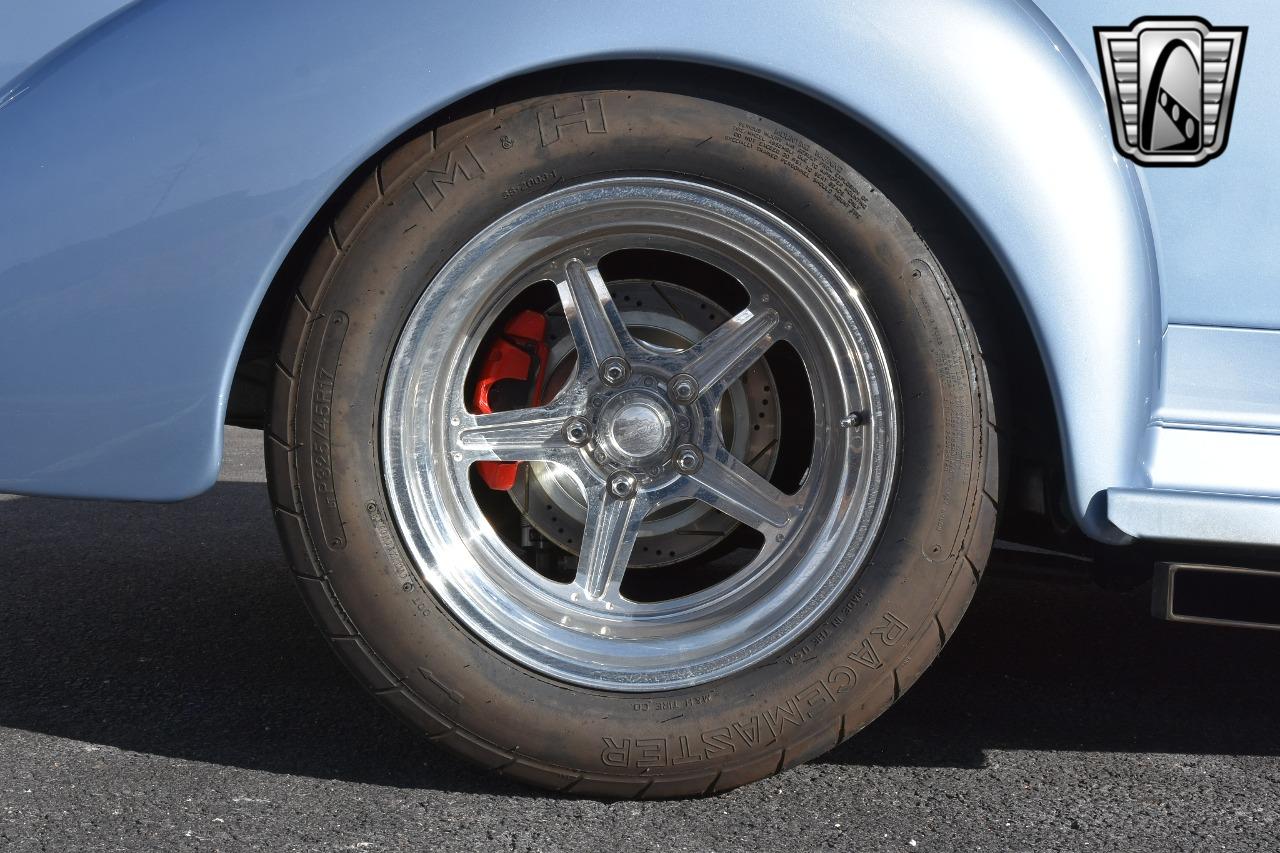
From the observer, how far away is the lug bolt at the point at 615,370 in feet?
5.75

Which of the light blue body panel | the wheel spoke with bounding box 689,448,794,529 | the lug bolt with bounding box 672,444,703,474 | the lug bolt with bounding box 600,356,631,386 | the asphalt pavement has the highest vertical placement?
the light blue body panel

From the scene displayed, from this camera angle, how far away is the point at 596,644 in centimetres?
167

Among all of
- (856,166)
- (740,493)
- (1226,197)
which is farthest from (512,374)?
(1226,197)

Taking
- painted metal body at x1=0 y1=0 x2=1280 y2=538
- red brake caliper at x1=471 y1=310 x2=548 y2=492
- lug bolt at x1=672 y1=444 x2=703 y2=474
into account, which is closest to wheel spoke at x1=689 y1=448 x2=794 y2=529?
lug bolt at x1=672 y1=444 x2=703 y2=474

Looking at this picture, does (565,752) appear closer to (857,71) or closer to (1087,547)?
(1087,547)

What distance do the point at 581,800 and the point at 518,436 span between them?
20.9 inches

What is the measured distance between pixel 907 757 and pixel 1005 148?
915 mm

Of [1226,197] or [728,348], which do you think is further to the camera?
[728,348]

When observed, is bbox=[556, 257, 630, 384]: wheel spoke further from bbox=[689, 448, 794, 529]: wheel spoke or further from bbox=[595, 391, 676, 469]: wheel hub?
bbox=[689, 448, 794, 529]: wheel spoke

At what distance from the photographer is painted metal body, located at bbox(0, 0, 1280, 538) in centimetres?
151

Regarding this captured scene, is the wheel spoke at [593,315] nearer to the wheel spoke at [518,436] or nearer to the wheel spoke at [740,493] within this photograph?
the wheel spoke at [518,436]

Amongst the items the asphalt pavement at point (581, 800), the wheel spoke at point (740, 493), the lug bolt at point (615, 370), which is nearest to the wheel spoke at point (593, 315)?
the lug bolt at point (615, 370)

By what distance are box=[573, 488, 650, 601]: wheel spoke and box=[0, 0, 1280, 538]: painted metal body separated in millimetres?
563

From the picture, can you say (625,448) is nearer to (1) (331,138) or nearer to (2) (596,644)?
(2) (596,644)
